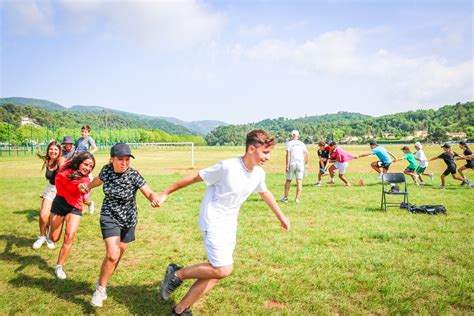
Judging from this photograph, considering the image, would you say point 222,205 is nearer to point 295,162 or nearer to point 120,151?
point 120,151

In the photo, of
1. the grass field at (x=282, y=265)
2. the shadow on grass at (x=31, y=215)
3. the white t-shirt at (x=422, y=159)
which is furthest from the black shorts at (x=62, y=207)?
the white t-shirt at (x=422, y=159)

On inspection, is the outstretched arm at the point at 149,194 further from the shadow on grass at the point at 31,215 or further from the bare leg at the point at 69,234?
the shadow on grass at the point at 31,215

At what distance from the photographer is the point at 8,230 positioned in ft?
25.8

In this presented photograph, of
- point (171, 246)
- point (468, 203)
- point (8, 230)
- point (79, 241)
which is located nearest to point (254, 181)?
point (171, 246)

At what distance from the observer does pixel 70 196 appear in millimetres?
5219

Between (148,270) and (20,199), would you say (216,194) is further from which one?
(20,199)

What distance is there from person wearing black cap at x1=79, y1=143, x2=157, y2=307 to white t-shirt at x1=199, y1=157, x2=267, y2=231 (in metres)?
0.95

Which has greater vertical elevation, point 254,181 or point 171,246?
point 254,181

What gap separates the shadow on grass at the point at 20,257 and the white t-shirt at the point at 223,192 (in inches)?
144

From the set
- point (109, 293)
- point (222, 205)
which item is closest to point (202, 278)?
point (222, 205)

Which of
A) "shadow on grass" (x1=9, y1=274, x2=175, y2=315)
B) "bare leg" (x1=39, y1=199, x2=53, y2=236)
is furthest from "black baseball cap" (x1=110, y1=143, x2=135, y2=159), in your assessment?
"bare leg" (x1=39, y1=199, x2=53, y2=236)

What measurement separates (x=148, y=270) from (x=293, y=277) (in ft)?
7.74

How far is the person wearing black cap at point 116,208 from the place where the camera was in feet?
13.7

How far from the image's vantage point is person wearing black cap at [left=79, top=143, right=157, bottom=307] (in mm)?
4180
